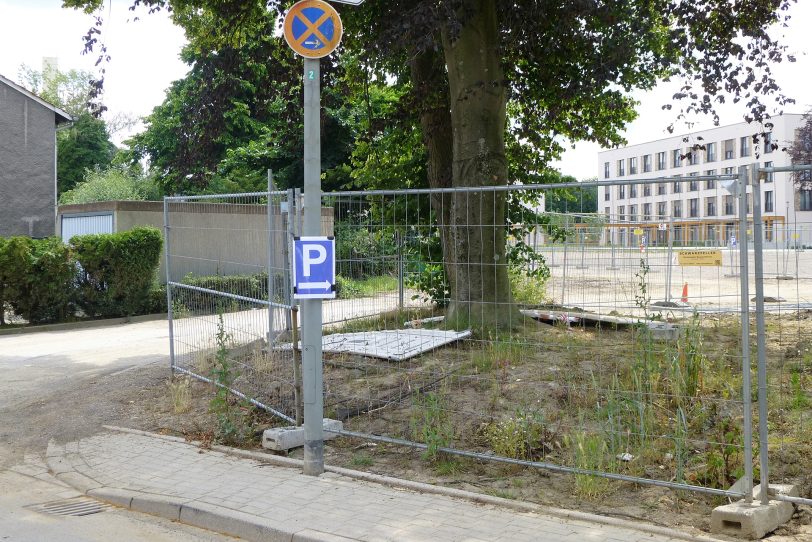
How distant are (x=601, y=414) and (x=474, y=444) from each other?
113 centimetres

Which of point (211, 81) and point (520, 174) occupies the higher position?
point (211, 81)

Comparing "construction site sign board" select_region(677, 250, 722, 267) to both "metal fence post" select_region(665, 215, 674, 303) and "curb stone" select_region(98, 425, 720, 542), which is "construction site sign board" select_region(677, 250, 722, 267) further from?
"curb stone" select_region(98, 425, 720, 542)

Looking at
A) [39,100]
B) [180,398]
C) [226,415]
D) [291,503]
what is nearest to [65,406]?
[180,398]

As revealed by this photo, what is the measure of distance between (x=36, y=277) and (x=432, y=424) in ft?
47.2

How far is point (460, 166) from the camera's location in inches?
430

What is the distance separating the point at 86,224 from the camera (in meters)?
23.1

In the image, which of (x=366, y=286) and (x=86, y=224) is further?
(x=86, y=224)

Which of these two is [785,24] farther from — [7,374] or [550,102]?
[7,374]

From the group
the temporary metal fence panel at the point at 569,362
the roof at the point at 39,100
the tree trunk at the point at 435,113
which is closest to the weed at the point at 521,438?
the temporary metal fence panel at the point at 569,362

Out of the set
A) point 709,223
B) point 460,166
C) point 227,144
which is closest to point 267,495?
point 709,223

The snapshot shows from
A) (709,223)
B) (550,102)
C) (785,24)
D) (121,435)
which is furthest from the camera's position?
(550,102)

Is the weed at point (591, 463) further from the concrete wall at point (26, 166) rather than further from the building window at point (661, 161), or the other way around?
the building window at point (661, 161)

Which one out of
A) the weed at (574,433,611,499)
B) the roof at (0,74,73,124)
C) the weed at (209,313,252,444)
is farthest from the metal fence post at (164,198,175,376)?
the roof at (0,74,73,124)

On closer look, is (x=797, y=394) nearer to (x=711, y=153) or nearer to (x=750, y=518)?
(x=750, y=518)
